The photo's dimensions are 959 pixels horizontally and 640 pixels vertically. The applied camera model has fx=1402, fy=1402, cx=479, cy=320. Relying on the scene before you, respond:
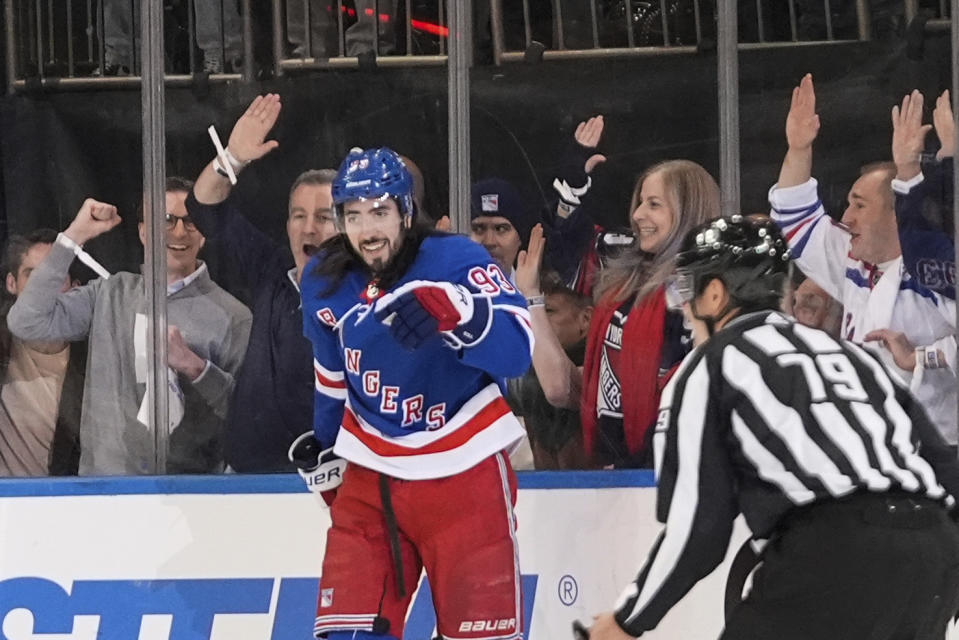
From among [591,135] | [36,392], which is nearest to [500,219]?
[591,135]

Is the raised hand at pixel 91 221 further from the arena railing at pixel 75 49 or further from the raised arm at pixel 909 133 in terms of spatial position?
the raised arm at pixel 909 133

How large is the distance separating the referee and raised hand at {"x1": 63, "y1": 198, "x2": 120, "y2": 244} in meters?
1.87

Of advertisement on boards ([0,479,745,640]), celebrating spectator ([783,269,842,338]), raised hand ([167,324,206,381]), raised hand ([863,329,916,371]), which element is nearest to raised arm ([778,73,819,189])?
celebrating spectator ([783,269,842,338])

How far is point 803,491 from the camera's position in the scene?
2076mm

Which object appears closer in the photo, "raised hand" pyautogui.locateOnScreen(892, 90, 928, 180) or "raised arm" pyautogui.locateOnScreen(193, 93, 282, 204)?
"raised hand" pyautogui.locateOnScreen(892, 90, 928, 180)

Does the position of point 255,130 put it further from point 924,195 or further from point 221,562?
point 924,195

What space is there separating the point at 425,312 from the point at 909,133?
150 centimetres

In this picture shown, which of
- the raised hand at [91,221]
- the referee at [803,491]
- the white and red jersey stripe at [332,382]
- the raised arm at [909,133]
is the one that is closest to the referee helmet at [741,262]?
the referee at [803,491]

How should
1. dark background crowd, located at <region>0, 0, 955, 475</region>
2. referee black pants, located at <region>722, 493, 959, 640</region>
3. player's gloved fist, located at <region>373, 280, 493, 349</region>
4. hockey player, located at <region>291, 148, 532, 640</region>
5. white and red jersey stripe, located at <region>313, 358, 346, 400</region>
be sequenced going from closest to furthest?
referee black pants, located at <region>722, 493, 959, 640</region>
player's gloved fist, located at <region>373, 280, 493, 349</region>
hockey player, located at <region>291, 148, 532, 640</region>
white and red jersey stripe, located at <region>313, 358, 346, 400</region>
dark background crowd, located at <region>0, 0, 955, 475</region>

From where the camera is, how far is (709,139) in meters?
3.49

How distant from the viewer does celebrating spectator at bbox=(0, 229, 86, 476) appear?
351 centimetres

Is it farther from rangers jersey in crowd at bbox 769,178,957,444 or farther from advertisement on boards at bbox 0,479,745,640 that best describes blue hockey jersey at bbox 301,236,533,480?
rangers jersey in crowd at bbox 769,178,957,444

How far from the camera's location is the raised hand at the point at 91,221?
357cm

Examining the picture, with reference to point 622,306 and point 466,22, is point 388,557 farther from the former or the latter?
point 466,22
